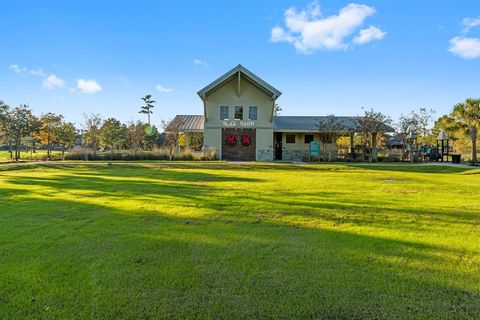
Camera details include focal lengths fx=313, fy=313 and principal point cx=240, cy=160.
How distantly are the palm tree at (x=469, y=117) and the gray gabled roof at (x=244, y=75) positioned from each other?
14104 mm

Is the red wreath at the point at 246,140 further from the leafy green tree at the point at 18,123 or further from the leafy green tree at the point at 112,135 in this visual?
the leafy green tree at the point at 112,135

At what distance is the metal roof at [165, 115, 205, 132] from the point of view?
26.6 metres

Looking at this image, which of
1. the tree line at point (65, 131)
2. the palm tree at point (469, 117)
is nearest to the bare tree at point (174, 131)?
the tree line at point (65, 131)

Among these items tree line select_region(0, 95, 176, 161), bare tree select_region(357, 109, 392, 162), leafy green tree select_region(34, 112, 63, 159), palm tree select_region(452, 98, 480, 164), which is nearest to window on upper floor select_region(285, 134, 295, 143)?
bare tree select_region(357, 109, 392, 162)

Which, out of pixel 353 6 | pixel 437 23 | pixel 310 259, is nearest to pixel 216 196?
pixel 310 259

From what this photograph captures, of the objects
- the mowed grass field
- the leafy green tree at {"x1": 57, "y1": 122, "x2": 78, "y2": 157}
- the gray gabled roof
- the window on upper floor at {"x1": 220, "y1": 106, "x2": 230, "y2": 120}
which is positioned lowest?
the mowed grass field

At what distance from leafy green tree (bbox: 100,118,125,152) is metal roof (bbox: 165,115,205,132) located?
591 inches

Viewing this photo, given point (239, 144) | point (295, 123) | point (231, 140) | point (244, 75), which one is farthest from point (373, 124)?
point (231, 140)

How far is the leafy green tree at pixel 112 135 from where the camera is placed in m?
40.1

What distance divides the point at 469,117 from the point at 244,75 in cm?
1750

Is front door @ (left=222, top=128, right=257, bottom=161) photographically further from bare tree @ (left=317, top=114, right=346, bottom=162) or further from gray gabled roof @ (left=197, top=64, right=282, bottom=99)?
bare tree @ (left=317, top=114, right=346, bottom=162)

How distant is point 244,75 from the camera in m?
24.7

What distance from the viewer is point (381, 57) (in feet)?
71.8

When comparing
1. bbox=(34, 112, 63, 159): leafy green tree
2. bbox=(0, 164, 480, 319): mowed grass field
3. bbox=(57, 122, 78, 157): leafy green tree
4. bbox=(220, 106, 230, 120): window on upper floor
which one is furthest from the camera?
bbox=(57, 122, 78, 157): leafy green tree
